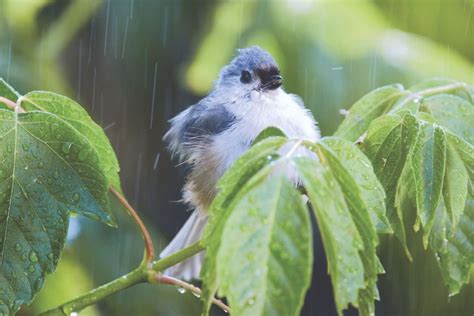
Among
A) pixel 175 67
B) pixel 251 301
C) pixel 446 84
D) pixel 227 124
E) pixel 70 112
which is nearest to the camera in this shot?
pixel 251 301

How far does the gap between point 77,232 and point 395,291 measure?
3.40ft

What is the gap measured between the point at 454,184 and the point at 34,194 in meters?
0.46

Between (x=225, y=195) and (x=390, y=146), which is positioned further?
(x=390, y=146)

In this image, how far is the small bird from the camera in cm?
163

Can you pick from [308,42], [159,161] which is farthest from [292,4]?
[159,161]

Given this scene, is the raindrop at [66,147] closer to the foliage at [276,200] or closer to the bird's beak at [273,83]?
the foliage at [276,200]

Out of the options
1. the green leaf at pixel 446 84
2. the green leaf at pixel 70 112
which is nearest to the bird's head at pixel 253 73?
the green leaf at pixel 446 84

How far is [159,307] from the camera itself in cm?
212

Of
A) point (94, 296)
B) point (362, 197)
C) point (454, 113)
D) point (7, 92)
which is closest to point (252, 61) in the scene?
point (454, 113)

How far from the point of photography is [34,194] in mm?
826

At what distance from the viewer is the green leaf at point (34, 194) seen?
825mm

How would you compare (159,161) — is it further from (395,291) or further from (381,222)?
(381,222)

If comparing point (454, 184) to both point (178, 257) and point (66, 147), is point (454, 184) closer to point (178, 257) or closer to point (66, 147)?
point (178, 257)

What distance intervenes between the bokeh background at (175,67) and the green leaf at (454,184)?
1113mm
